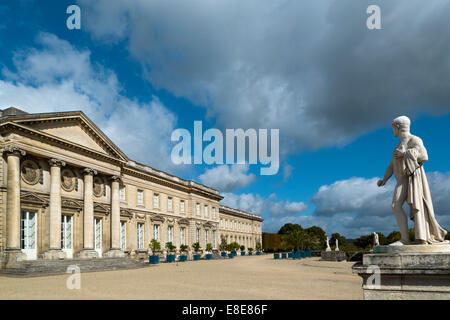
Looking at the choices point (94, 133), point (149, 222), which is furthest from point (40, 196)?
point (149, 222)

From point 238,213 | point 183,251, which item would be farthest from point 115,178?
point 238,213

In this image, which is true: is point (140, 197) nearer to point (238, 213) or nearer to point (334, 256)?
point (334, 256)

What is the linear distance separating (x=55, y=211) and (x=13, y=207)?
328cm

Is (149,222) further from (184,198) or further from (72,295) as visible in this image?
(72,295)

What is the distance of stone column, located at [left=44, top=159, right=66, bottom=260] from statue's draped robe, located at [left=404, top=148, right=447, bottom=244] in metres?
23.1

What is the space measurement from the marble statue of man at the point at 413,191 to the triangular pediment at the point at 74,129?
22.2m

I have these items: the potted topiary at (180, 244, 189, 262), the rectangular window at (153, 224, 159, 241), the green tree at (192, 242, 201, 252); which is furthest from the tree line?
the rectangular window at (153, 224, 159, 241)

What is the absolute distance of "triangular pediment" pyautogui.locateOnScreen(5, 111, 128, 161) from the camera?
76.2 ft

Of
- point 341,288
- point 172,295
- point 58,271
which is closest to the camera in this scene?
point 172,295

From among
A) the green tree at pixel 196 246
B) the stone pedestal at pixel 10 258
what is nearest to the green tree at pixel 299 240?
the green tree at pixel 196 246

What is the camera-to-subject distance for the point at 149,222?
122ft

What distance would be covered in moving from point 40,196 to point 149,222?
14.5 m

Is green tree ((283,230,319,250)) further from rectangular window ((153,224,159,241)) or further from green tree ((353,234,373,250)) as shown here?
rectangular window ((153,224,159,241))
